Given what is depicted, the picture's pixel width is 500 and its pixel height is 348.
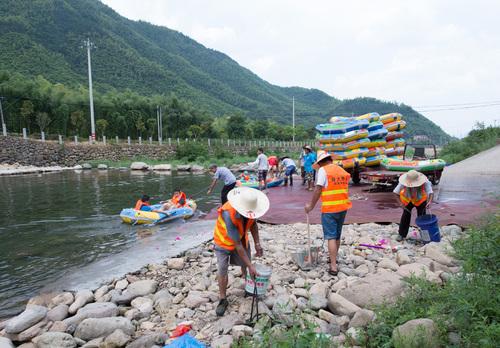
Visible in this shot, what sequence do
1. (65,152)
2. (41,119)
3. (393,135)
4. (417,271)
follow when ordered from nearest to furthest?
(417,271), (393,135), (65,152), (41,119)

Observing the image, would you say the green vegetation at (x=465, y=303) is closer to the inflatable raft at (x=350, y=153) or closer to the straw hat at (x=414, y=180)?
the straw hat at (x=414, y=180)

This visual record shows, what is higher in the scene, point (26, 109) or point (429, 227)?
point (26, 109)

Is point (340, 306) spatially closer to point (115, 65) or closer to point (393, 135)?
point (393, 135)

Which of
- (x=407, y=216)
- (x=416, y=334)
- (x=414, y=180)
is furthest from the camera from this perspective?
(x=407, y=216)

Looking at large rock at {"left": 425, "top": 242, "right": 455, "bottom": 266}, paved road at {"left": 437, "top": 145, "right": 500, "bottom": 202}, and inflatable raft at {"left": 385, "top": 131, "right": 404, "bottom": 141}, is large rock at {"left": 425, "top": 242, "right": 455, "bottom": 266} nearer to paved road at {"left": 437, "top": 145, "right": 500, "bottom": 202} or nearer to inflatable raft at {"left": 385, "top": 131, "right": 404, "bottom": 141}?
paved road at {"left": 437, "top": 145, "right": 500, "bottom": 202}

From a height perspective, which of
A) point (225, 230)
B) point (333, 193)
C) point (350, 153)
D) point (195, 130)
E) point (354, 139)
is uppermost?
point (195, 130)

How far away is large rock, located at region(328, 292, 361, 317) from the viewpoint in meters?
3.77

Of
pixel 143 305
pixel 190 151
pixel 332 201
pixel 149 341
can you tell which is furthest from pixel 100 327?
pixel 190 151

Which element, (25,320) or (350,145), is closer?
(25,320)

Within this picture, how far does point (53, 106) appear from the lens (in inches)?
1487

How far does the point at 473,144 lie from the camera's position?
2483 cm

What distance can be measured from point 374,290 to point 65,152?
34925 mm

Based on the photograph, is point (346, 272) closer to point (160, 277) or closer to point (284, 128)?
point (160, 277)

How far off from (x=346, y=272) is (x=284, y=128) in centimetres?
6238
